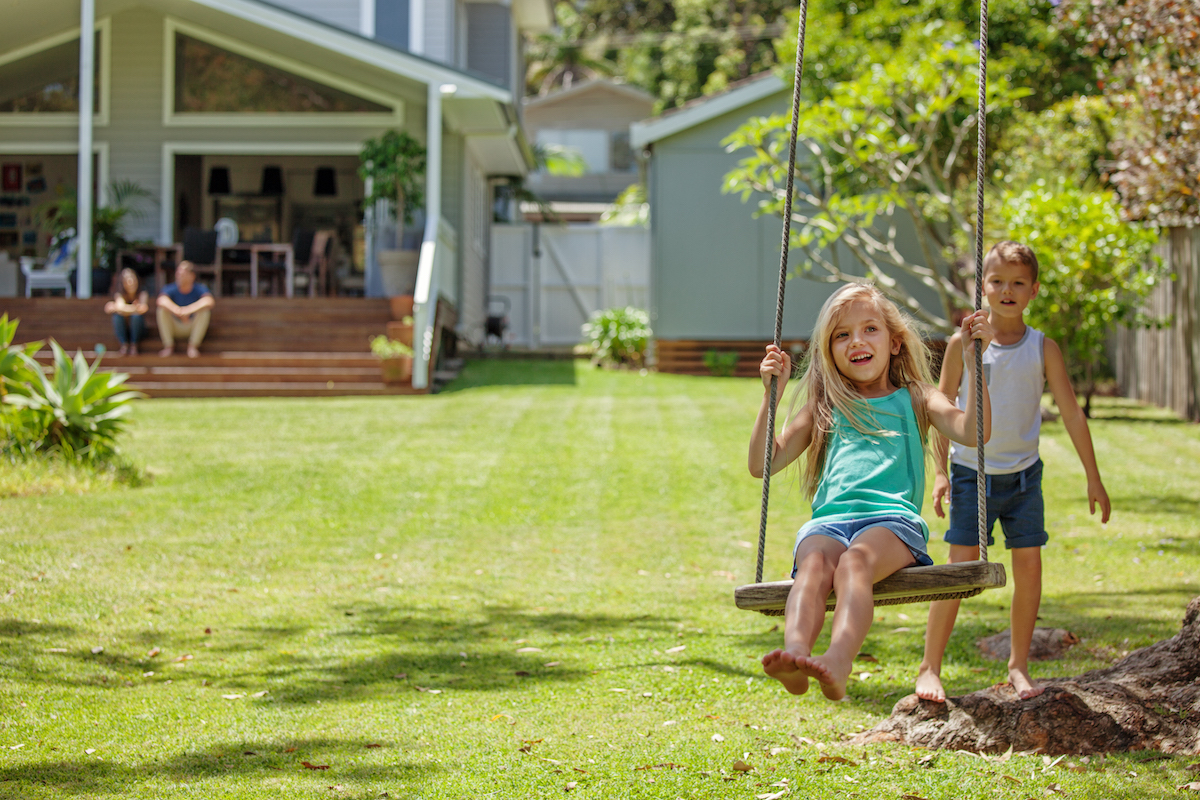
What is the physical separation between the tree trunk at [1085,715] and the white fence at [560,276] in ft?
54.6

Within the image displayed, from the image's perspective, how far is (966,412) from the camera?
3.37m

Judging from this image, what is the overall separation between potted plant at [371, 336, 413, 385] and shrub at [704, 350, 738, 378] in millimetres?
5043

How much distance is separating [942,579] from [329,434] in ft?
25.1

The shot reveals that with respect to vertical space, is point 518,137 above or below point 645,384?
above

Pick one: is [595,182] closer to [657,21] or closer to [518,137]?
[657,21]

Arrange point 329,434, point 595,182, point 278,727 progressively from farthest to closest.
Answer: point 595,182, point 329,434, point 278,727

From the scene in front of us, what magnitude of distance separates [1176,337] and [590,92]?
2279 cm

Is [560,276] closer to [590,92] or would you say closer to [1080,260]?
[1080,260]

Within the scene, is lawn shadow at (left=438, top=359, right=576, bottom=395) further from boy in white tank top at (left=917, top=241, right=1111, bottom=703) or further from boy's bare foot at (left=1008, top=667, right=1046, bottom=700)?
boy's bare foot at (left=1008, top=667, right=1046, bottom=700)

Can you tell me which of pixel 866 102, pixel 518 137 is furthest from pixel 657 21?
pixel 866 102

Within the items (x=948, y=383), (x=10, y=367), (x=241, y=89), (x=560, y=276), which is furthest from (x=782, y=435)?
(x=560, y=276)

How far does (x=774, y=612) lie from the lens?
10.4ft

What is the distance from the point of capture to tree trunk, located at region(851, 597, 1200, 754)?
11.0 ft

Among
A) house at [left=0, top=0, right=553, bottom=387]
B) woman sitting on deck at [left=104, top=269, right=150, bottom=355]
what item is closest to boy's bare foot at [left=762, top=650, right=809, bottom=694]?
house at [left=0, top=0, right=553, bottom=387]
